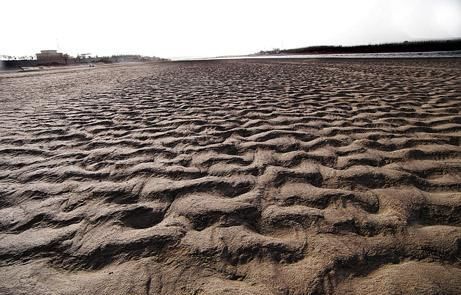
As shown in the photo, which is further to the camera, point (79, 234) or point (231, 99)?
point (231, 99)

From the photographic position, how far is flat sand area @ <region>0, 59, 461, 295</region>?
4.12 feet

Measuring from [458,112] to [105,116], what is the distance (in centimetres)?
507

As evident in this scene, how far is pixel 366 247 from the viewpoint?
1.39 meters

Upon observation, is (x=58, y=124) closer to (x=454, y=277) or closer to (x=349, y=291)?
(x=349, y=291)

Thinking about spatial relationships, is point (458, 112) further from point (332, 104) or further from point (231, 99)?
point (231, 99)

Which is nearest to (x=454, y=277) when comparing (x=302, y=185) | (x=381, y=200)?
(x=381, y=200)

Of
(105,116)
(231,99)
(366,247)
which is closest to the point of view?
(366,247)

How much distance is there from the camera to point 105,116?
4418 mm

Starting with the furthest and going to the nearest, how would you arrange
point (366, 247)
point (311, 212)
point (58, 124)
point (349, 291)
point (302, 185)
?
point (58, 124) → point (302, 185) → point (311, 212) → point (366, 247) → point (349, 291)

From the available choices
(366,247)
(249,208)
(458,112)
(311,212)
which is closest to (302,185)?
(311,212)

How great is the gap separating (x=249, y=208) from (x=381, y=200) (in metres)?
0.86

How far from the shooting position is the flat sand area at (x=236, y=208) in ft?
4.12

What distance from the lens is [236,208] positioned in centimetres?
176

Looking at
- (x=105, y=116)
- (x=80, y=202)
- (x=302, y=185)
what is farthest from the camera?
(x=105, y=116)
